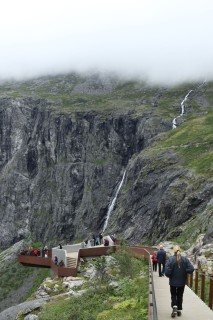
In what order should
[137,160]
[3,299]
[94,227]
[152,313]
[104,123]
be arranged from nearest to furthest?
[152,313] → [3,299] → [137,160] → [94,227] → [104,123]

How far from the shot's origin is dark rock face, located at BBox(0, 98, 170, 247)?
461 ft

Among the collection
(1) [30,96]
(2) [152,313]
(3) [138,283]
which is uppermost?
(1) [30,96]

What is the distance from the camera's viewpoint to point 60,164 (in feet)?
520

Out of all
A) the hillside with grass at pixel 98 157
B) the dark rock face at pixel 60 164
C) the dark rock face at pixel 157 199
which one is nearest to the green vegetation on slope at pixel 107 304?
the dark rock face at pixel 157 199

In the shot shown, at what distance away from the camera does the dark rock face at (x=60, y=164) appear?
14050cm

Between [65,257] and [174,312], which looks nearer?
[174,312]

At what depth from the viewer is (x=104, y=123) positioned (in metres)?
154

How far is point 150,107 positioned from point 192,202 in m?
93.3

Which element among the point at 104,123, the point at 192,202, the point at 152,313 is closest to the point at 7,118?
the point at 104,123

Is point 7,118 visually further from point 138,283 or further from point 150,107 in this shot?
point 138,283

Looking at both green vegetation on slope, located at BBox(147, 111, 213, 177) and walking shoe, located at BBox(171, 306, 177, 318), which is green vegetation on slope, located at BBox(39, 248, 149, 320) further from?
green vegetation on slope, located at BBox(147, 111, 213, 177)

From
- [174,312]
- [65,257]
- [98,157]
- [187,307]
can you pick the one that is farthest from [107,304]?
[98,157]

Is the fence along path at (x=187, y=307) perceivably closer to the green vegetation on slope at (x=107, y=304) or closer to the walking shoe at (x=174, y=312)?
the walking shoe at (x=174, y=312)

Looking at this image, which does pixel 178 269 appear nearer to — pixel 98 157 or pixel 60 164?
pixel 98 157
